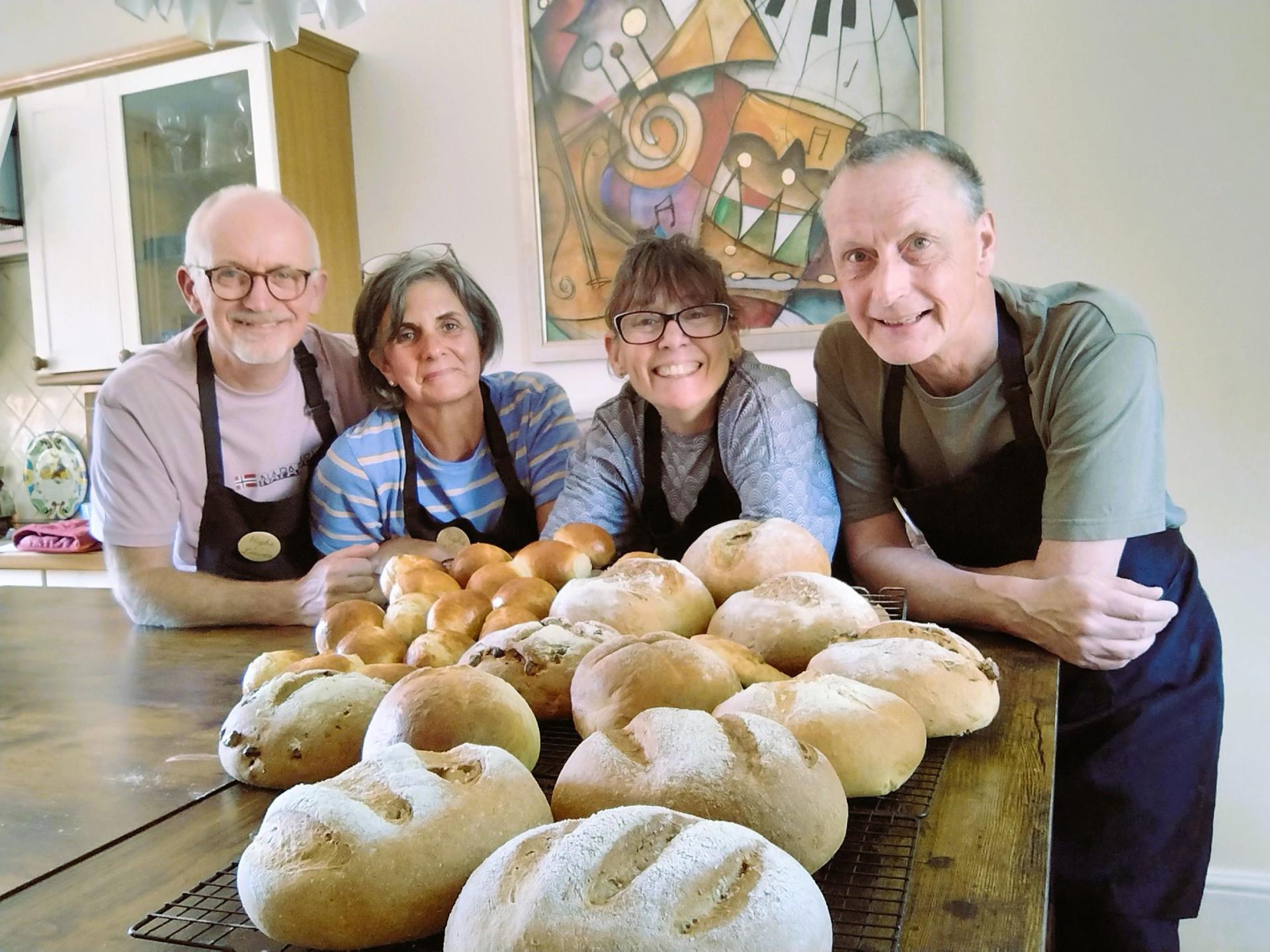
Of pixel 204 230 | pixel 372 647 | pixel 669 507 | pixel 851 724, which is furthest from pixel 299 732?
pixel 204 230

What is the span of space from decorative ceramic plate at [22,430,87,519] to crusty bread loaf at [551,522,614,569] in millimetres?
3032

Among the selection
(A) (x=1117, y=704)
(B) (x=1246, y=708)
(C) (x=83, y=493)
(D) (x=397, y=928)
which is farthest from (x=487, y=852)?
(C) (x=83, y=493)

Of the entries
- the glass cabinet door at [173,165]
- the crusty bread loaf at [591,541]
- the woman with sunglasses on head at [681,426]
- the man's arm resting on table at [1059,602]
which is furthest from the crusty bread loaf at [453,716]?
the glass cabinet door at [173,165]

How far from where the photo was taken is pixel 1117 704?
4.55 feet

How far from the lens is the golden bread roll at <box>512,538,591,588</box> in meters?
1.11

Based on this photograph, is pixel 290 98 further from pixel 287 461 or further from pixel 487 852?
pixel 487 852

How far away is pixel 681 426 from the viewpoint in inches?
66.2

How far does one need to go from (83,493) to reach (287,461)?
7.10 feet

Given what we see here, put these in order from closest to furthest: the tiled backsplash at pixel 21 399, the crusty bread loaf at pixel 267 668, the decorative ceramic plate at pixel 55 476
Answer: the crusty bread loaf at pixel 267 668 → the decorative ceramic plate at pixel 55 476 → the tiled backsplash at pixel 21 399

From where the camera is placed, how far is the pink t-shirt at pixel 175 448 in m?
1.84

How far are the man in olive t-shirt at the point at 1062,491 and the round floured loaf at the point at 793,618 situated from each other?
1.36 feet

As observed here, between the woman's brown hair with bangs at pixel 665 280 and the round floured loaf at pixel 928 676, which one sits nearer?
the round floured loaf at pixel 928 676

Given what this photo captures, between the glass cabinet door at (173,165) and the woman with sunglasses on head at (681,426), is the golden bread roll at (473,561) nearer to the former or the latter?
the woman with sunglasses on head at (681,426)

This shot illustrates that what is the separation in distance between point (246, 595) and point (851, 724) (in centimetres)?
117
